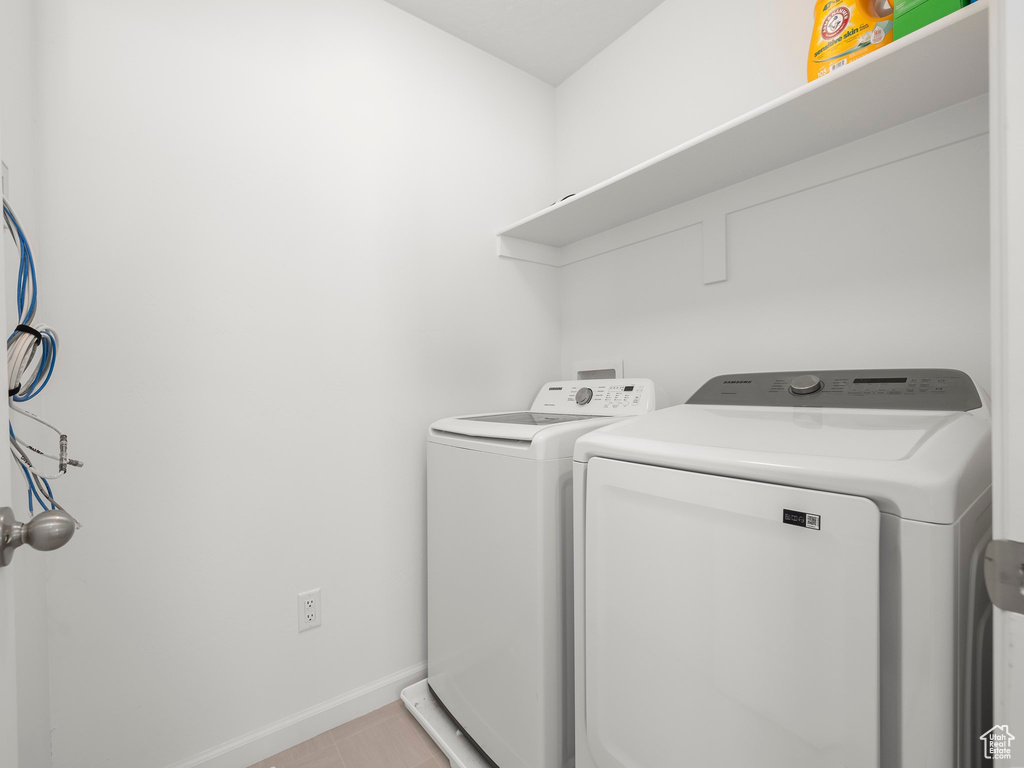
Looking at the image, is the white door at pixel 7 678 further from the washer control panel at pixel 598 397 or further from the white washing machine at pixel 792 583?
the washer control panel at pixel 598 397

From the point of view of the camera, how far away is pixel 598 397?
1.68m

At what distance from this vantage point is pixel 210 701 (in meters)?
1.30

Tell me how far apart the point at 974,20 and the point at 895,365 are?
73 centimetres

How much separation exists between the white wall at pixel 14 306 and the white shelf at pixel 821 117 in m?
1.41

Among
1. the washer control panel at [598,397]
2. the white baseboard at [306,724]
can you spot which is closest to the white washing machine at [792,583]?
the washer control panel at [598,397]

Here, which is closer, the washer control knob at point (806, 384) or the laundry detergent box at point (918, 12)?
the laundry detergent box at point (918, 12)

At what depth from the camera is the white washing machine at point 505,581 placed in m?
1.14

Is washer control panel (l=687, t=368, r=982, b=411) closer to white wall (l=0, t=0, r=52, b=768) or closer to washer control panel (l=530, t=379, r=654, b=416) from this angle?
washer control panel (l=530, t=379, r=654, b=416)

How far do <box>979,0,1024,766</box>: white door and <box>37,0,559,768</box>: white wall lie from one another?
58.8 inches

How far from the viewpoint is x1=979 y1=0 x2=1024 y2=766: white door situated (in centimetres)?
48

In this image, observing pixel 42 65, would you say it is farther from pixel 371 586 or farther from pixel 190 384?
pixel 371 586

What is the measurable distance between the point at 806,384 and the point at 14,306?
72.8 inches

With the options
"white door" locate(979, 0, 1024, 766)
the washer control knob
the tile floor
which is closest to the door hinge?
"white door" locate(979, 0, 1024, 766)

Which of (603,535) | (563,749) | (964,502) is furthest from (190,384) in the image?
(964,502)
